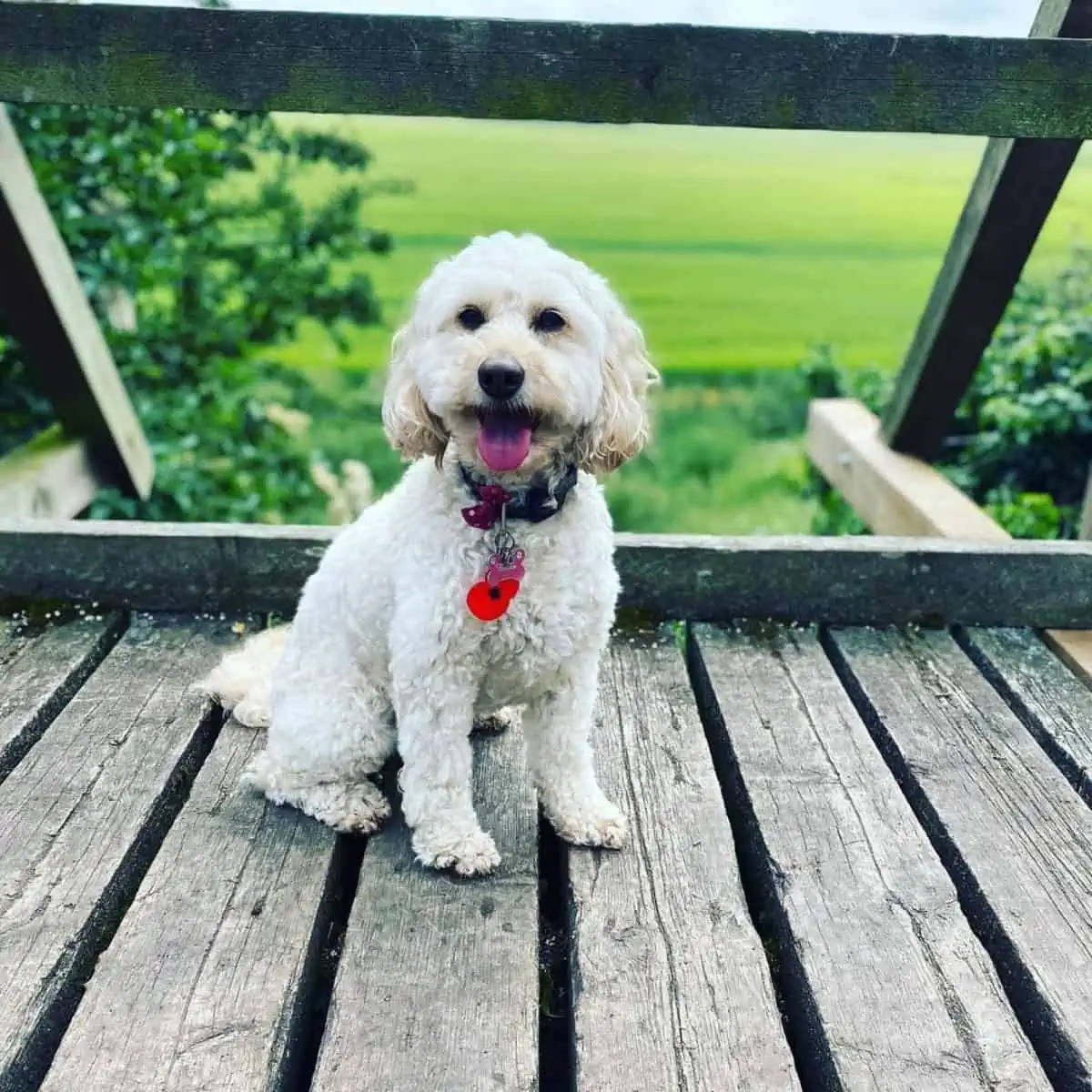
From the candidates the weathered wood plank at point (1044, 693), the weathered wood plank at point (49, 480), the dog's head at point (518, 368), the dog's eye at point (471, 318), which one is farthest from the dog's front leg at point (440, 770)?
the weathered wood plank at point (49, 480)

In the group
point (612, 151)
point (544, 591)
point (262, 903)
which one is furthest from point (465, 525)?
point (612, 151)

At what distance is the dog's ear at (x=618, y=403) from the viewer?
7.27 feet

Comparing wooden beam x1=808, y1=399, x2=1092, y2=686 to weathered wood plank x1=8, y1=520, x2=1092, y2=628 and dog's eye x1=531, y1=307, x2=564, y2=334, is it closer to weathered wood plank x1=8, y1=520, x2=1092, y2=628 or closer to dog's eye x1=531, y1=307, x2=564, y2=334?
weathered wood plank x1=8, y1=520, x2=1092, y2=628

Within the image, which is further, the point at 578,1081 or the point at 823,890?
the point at 823,890

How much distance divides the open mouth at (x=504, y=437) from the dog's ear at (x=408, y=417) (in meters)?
0.14

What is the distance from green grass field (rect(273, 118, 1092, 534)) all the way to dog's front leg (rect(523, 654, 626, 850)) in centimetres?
283

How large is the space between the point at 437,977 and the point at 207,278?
12.5ft

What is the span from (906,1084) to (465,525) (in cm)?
119

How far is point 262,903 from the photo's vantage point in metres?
2.11

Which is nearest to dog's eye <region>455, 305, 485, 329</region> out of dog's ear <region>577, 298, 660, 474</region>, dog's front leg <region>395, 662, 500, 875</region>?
dog's ear <region>577, 298, 660, 474</region>

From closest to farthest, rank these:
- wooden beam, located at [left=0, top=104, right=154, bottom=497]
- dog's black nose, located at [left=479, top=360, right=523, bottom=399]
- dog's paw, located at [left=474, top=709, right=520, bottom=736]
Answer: dog's black nose, located at [left=479, top=360, right=523, bottom=399] < dog's paw, located at [left=474, top=709, right=520, bottom=736] < wooden beam, located at [left=0, top=104, right=154, bottom=497]

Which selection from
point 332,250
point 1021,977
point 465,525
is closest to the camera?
point 1021,977

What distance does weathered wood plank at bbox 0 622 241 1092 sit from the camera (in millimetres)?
1890

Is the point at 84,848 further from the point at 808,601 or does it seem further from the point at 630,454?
the point at 808,601
